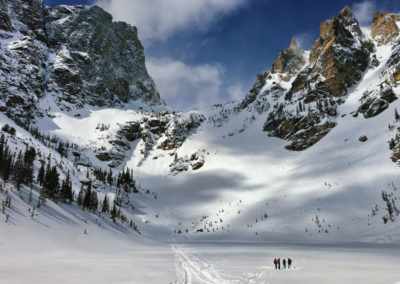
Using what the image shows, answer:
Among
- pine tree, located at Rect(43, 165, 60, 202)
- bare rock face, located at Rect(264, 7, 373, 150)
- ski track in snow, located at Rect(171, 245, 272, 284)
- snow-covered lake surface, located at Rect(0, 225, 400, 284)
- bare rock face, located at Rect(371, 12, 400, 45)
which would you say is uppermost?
bare rock face, located at Rect(371, 12, 400, 45)

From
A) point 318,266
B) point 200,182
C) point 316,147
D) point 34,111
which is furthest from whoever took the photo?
point 34,111

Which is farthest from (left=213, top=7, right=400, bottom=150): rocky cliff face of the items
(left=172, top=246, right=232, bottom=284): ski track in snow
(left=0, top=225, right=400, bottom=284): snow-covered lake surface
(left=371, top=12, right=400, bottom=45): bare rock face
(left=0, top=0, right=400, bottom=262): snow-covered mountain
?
(left=172, top=246, right=232, bottom=284): ski track in snow

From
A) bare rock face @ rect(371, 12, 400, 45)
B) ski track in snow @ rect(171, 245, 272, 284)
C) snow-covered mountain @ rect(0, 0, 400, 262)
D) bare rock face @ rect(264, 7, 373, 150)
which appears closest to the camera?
ski track in snow @ rect(171, 245, 272, 284)

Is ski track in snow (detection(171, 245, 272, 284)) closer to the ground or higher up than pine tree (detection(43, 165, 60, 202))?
closer to the ground

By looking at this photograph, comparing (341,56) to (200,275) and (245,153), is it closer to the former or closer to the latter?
(245,153)

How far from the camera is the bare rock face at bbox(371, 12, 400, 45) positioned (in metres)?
141

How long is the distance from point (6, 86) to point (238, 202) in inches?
6426

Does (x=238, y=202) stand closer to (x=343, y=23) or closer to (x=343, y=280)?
(x=343, y=280)

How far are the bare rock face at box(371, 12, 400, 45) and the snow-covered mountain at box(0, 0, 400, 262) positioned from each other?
67 cm

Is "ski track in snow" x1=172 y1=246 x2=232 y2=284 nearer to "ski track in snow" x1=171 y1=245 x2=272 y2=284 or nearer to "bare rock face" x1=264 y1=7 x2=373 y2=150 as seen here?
"ski track in snow" x1=171 y1=245 x2=272 y2=284

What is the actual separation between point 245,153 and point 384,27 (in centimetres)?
11726

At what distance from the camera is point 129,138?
185m

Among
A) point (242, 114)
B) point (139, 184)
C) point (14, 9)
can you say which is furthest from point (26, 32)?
point (242, 114)

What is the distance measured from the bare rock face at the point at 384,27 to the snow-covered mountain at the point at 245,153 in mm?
669
